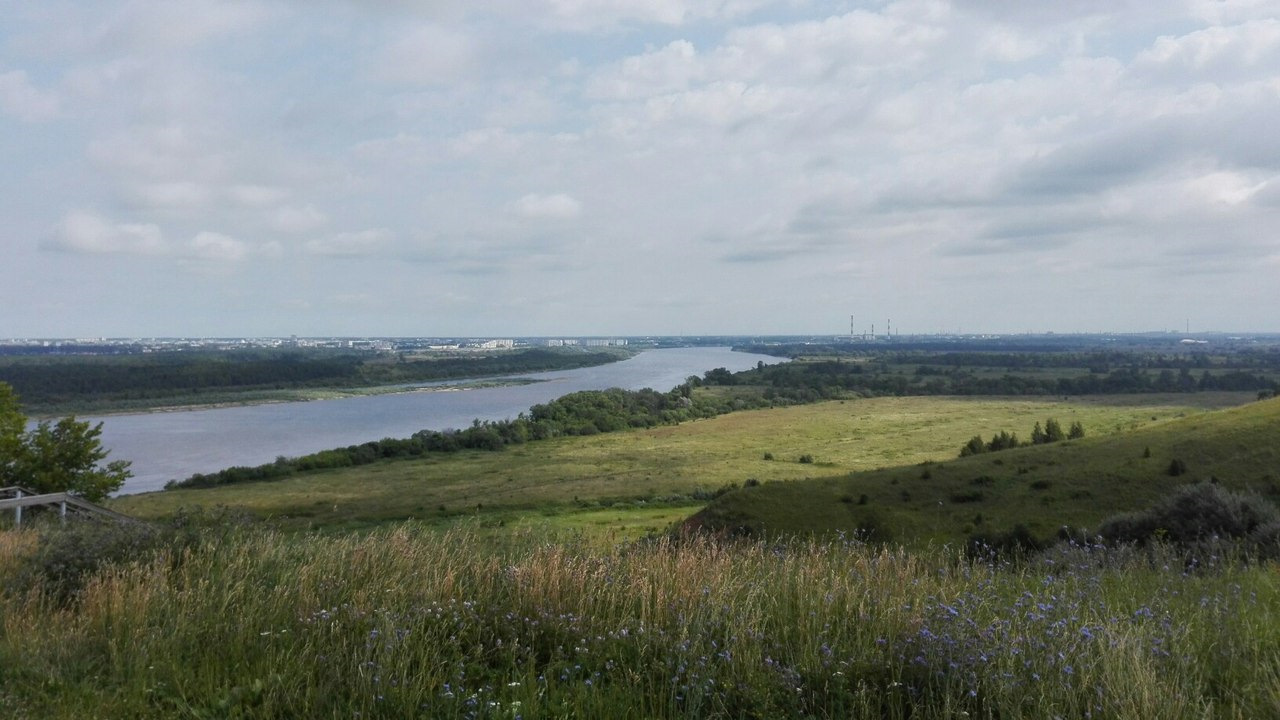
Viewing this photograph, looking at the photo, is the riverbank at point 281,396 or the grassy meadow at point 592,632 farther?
the riverbank at point 281,396

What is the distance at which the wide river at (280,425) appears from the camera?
69.5m

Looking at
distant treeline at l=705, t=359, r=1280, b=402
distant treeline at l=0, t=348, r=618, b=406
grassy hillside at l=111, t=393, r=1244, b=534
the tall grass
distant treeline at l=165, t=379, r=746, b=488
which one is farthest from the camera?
distant treeline at l=705, t=359, r=1280, b=402

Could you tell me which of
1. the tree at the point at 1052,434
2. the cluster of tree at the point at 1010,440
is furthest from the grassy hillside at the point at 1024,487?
the tree at the point at 1052,434

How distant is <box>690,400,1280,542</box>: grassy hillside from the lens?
25.5 meters

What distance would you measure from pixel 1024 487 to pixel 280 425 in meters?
88.2

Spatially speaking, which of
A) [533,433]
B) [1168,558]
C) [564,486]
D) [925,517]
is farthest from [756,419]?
[1168,558]

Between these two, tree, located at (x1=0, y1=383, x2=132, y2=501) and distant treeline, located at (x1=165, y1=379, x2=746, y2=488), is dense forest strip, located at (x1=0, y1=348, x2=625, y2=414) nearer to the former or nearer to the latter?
distant treeline, located at (x1=165, y1=379, x2=746, y2=488)

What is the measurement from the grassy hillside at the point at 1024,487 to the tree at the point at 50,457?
25.6 metres

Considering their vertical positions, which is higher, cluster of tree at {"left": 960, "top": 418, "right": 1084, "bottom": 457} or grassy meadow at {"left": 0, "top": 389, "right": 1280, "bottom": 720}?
grassy meadow at {"left": 0, "top": 389, "right": 1280, "bottom": 720}

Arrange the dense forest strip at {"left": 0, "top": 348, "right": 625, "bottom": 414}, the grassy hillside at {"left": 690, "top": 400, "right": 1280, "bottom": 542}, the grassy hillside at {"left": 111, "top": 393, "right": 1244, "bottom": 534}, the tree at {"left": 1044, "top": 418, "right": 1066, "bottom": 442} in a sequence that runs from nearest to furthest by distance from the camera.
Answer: the grassy hillside at {"left": 690, "top": 400, "right": 1280, "bottom": 542} → the grassy hillside at {"left": 111, "top": 393, "right": 1244, "bottom": 534} → the tree at {"left": 1044, "top": 418, "right": 1066, "bottom": 442} → the dense forest strip at {"left": 0, "top": 348, "right": 625, "bottom": 414}

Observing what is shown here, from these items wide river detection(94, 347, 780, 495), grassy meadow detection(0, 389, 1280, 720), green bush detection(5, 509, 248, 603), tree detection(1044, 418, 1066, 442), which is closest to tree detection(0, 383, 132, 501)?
wide river detection(94, 347, 780, 495)

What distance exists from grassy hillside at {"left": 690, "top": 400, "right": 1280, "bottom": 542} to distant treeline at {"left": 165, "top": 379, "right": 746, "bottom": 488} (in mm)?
47719

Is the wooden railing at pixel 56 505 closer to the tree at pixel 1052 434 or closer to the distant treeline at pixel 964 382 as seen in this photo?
the tree at pixel 1052 434

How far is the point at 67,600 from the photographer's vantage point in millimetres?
5164
